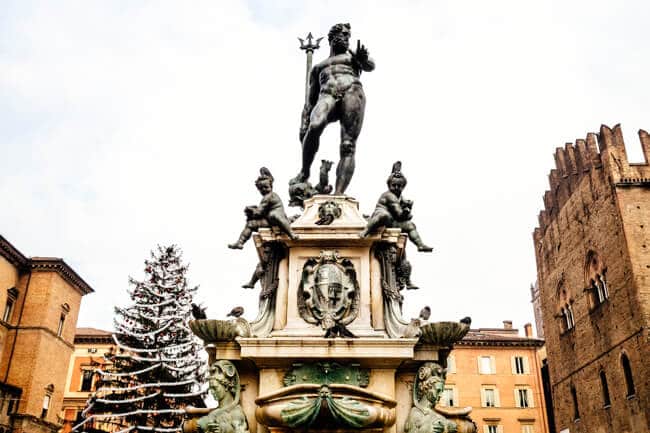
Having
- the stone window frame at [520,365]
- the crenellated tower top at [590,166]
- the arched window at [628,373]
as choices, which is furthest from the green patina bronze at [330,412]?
the stone window frame at [520,365]

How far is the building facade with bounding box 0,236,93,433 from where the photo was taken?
39625mm

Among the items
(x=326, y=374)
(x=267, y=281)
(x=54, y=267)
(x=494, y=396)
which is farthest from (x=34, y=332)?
(x=326, y=374)

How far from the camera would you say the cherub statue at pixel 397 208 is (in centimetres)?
663

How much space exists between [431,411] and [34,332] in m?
41.9

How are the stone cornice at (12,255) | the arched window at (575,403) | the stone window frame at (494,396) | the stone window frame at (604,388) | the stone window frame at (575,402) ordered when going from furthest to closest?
the stone window frame at (494,396) → the arched window at (575,403) → the stone window frame at (575,402) → the stone cornice at (12,255) → the stone window frame at (604,388)

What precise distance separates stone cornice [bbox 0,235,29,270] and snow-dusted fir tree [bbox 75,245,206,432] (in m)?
17.6

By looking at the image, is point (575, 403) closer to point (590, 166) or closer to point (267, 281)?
point (590, 166)

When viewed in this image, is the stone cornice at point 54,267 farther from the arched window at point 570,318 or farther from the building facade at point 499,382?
the arched window at point 570,318

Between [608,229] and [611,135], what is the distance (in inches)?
256

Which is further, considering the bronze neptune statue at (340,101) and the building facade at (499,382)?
the building facade at (499,382)

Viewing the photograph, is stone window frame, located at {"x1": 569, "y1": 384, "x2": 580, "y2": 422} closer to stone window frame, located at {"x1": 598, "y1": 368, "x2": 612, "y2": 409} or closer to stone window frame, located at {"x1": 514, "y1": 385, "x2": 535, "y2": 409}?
stone window frame, located at {"x1": 598, "y1": 368, "x2": 612, "y2": 409}

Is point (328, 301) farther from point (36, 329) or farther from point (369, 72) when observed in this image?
point (36, 329)

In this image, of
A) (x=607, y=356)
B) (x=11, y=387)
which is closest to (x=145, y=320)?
(x=11, y=387)

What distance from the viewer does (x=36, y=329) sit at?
41125 millimetres
